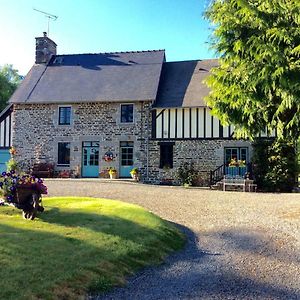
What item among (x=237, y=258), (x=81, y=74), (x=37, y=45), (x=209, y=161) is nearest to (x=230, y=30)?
(x=237, y=258)

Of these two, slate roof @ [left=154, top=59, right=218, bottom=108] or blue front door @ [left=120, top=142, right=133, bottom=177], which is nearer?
slate roof @ [left=154, top=59, right=218, bottom=108]

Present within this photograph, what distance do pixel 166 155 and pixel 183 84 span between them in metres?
4.43

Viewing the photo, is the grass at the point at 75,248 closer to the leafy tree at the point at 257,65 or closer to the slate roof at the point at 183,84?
the leafy tree at the point at 257,65

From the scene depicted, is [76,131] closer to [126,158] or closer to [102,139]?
[102,139]

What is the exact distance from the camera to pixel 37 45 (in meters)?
25.0

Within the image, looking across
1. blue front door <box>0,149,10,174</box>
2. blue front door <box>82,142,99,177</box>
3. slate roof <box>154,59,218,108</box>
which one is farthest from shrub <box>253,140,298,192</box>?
blue front door <box>0,149,10,174</box>

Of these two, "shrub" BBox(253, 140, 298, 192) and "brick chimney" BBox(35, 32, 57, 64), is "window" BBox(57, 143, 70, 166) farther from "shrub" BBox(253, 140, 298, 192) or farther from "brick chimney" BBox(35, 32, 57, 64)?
"shrub" BBox(253, 140, 298, 192)

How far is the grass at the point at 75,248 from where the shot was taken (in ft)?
13.9

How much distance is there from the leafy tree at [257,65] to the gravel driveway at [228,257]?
2188 mm

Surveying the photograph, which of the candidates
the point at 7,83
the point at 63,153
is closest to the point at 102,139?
the point at 63,153

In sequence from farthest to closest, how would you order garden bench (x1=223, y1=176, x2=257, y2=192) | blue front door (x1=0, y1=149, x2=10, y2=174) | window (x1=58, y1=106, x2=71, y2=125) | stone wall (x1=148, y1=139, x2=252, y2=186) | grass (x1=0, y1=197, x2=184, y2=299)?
blue front door (x1=0, y1=149, x2=10, y2=174) → window (x1=58, y1=106, x2=71, y2=125) → stone wall (x1=148, y1=139, x2=252, y2=186) → garden bench (x1=223, y1=176, x2=257, y2=192) → grass (x1=0, y1=197, x2=184, y2=299)

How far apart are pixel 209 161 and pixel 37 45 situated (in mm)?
13707

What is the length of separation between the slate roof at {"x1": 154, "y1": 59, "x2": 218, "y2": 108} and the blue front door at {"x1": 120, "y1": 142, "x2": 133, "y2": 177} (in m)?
2.75

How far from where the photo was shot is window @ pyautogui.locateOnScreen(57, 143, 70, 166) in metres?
22.0
